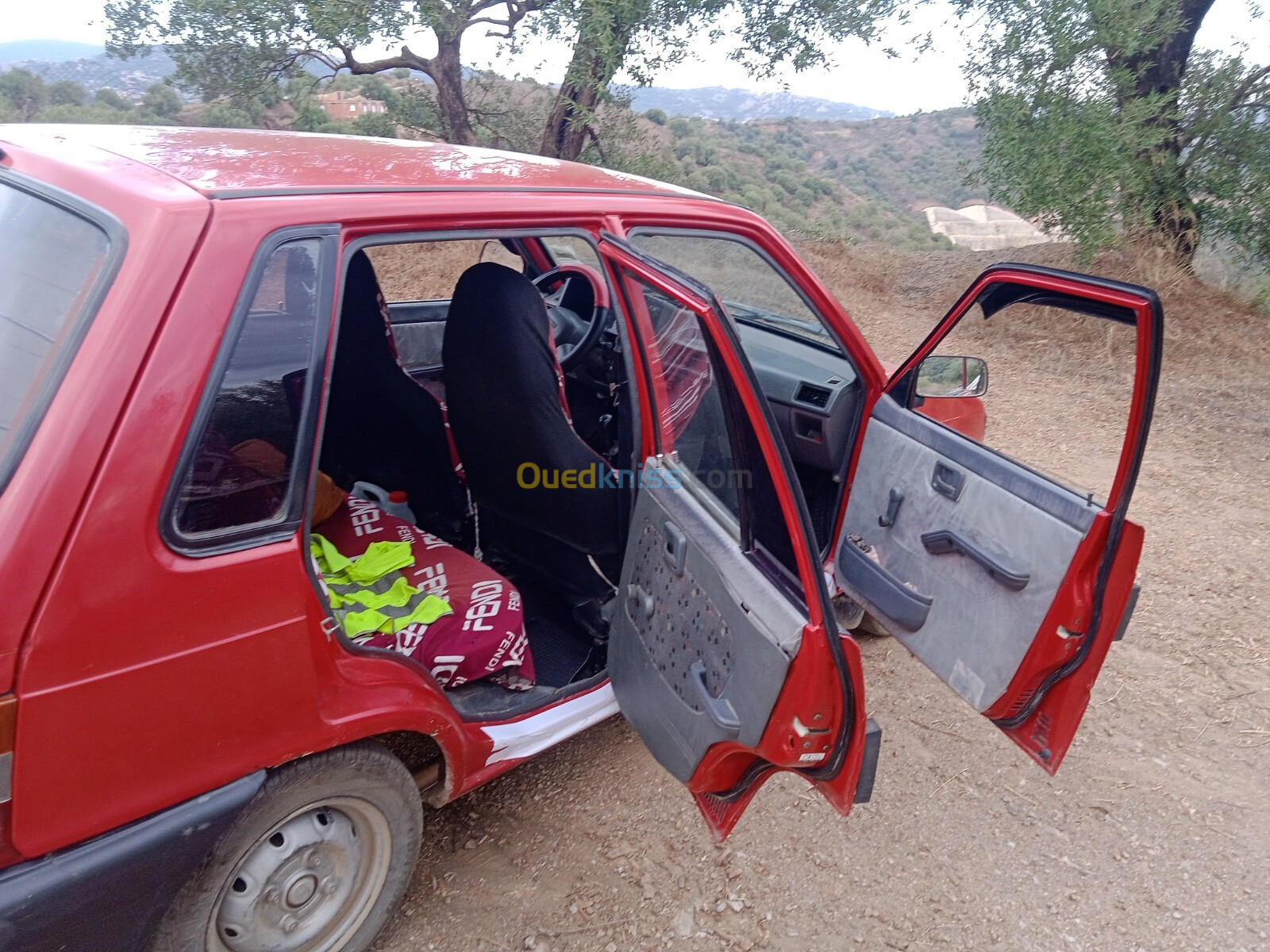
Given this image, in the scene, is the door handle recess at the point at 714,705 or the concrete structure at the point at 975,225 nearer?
the door handle recess at the point at 714,705

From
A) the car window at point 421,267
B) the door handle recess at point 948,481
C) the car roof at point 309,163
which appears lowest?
the car window at point 421,267

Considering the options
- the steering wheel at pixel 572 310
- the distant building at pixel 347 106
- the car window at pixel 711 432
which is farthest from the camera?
the distant building at pixel 347 106

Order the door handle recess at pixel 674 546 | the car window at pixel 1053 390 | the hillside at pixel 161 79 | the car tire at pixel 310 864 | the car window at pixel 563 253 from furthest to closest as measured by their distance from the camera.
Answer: the hillside at pixel 161 79 < the car window at pixel 1053 390 < the car window at pixel 563 253 < the door handle recess at pixel 674 546 < the car tire at pixel 310 864

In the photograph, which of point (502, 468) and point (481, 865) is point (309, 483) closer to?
point (502, 468)

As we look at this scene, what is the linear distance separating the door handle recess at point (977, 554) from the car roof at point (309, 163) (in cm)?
122

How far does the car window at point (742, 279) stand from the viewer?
8.04ft

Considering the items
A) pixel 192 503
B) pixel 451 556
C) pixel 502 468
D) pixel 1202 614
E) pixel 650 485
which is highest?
pixel 192 503

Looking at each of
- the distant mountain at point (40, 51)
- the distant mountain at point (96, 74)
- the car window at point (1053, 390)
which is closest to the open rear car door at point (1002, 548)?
the car window at point (1053, 390)

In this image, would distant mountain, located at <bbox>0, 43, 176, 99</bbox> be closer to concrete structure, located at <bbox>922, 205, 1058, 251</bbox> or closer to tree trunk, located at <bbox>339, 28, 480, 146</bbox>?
tree trunk, located at <bbox>339, 28, 480, 146</bbox>

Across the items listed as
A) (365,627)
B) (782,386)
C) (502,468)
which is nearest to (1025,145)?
(782,386)

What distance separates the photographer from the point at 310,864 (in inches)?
73.9

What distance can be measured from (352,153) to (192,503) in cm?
110

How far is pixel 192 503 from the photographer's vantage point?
1484 mm

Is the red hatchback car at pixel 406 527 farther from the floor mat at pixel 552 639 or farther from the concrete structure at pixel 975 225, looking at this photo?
the concrete structure at pixel 975 225
